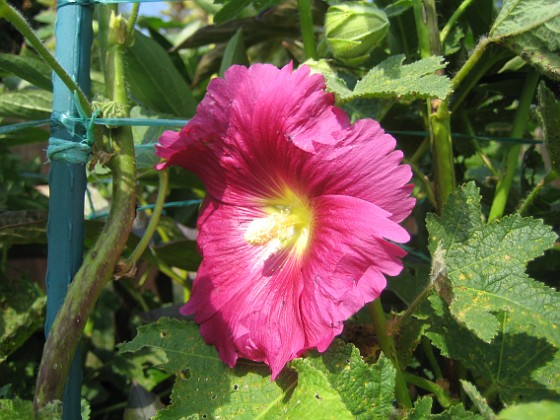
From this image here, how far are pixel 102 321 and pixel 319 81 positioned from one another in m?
0.69

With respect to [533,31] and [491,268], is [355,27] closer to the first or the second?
[533,31]

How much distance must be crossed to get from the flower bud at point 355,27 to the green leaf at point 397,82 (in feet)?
0.18

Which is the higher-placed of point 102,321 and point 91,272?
point 91,272

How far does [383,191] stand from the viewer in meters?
0.58

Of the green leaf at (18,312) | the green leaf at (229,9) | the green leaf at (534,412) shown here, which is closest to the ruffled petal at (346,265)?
the green leaf at (534,412)

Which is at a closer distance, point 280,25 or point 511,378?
point 511,378

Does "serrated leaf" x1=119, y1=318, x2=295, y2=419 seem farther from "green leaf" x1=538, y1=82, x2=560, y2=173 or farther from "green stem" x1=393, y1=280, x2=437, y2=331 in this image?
"green leaf" x1=538, y1=82, x2=560, y2=173

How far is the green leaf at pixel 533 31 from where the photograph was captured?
0.66 metres

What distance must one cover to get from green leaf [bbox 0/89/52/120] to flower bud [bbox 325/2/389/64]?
440 millimetres

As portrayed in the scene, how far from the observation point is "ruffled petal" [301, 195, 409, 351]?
56 centimetres

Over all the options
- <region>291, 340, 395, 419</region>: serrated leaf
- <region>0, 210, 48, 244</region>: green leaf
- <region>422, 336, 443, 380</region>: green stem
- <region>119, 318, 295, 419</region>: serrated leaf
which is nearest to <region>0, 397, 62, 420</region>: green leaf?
<region>119, 318, 295, 419</region>: serrated leaf

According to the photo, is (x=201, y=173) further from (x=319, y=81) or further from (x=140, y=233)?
(x=140, y=233)

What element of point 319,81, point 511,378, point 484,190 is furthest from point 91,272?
point 484,190

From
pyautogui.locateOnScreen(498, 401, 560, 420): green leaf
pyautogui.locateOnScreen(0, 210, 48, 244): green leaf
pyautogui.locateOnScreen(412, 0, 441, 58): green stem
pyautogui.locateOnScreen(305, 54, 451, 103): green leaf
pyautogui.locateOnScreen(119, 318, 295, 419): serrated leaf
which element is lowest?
pyautogui.locateOnScreen(119, 318, 295, 419): serrated leaf
